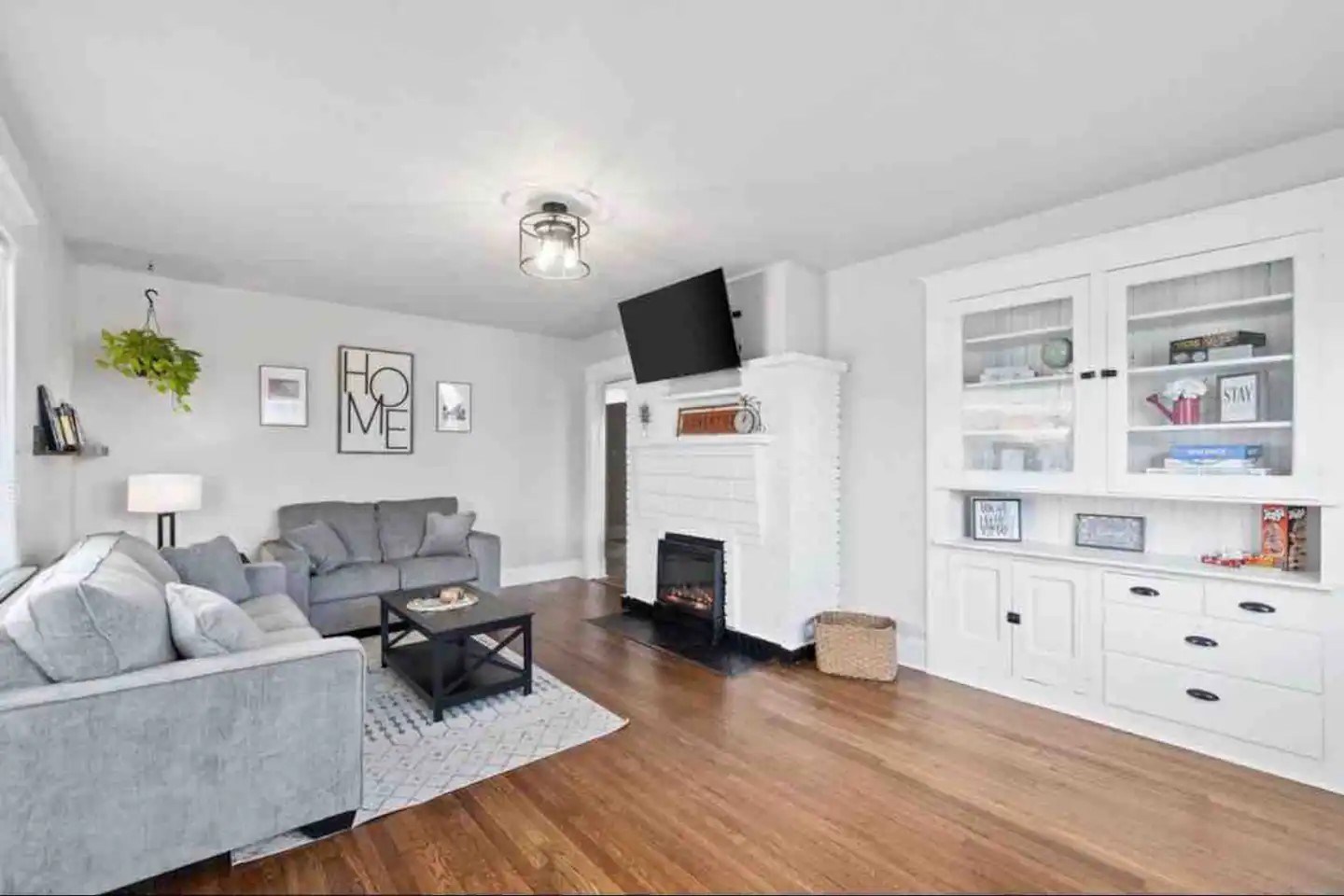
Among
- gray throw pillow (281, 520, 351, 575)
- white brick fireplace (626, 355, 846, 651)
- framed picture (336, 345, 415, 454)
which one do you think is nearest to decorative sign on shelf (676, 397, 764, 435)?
white brick fireplace (626, 355, 846, 651)

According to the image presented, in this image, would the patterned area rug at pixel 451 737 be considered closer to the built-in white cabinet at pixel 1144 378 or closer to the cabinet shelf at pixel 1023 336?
the built-in white cabinet at pixel 1144 378

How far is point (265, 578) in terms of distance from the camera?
142 inches

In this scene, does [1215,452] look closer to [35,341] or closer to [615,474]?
[35,341]

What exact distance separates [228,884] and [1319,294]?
4.12 meters

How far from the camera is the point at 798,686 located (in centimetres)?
338

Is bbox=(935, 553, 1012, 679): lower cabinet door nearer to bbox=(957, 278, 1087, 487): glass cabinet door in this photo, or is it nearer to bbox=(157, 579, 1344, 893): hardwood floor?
bbox=(157, 579, 1344, 893): hardwood floor

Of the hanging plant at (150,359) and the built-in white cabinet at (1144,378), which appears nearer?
the built-in white cabinet at (1144,378)

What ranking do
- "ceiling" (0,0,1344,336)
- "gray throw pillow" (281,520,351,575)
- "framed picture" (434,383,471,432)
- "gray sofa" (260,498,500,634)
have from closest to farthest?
"ceiling" (0,0,1344,336) → "gray sofa" (260,498,500,634) → "gray throw pillow" (281,520,351,575) → "framed picture" (434,383,471,432)

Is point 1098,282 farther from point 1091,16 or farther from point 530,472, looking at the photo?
point 530,472

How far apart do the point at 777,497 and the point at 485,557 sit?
228 cm

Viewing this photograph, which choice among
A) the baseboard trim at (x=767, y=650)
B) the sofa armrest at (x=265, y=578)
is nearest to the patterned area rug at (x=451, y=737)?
the sofa armrest at (x=265, y=578)

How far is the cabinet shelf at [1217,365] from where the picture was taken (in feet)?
8.40

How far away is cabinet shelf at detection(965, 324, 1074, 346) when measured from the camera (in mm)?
3191

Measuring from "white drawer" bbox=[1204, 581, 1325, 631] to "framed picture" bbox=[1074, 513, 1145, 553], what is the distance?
432 millimetres
